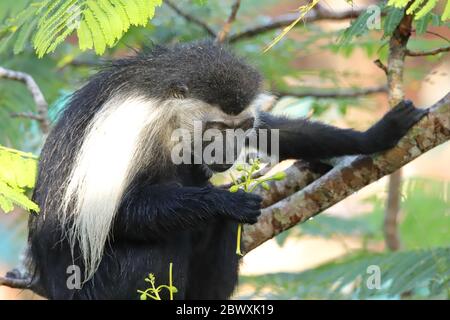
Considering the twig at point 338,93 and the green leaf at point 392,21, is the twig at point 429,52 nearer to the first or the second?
the green leaf at point 392,21

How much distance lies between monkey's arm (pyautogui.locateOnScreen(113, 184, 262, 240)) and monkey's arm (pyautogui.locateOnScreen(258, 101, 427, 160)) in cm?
80

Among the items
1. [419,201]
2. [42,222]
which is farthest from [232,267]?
[419,201]

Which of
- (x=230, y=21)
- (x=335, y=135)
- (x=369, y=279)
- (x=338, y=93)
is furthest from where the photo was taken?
(x=338, y=93)

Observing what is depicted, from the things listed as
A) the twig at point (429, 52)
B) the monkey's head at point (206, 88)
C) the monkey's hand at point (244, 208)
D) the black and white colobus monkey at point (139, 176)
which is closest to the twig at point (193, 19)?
the black and white colobus monkey at point (139, 176)

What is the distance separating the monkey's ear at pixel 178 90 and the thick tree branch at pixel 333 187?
724 mm

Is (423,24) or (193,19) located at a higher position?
(193,19)

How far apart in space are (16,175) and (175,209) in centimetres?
106

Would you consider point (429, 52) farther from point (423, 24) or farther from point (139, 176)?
point (139, 176)

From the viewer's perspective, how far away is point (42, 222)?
4.01 meters

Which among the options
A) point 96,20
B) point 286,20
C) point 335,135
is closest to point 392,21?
point 335,135

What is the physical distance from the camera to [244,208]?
3.69 m

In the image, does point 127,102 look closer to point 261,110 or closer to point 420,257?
point 261,110
